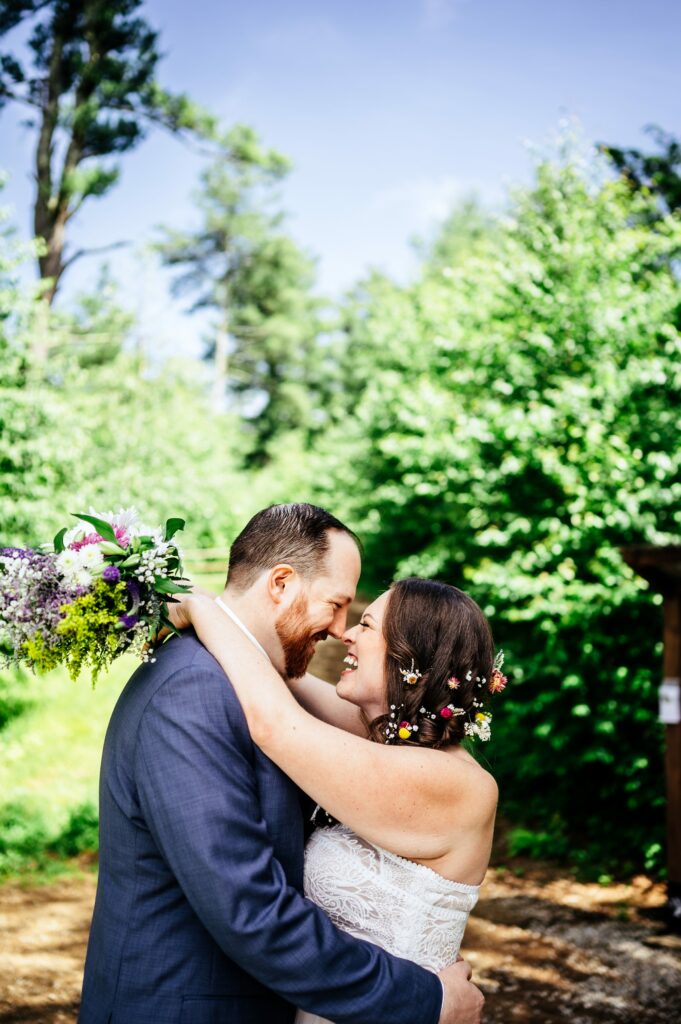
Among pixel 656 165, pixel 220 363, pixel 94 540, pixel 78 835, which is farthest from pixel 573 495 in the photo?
pixel 220 363

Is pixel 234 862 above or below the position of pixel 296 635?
below

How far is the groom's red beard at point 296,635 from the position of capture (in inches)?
94.3

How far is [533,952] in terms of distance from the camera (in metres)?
6.76

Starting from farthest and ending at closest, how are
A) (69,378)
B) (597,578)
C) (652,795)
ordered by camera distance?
(69,378) < (597,578) < (652,795)

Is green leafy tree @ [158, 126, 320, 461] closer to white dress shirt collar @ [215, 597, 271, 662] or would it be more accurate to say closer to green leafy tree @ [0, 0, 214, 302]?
green leafy tree @ [0, 0, 214, 302]

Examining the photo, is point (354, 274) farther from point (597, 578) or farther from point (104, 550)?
point (104, 550)

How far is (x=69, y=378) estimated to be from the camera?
1524 cm

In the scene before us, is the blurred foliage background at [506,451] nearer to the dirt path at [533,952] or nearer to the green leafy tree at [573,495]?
the green leafy tree at [573,495]

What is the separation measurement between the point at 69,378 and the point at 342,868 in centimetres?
1411

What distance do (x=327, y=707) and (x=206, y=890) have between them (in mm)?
1277

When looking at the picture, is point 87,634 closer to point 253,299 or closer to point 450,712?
point 450,712

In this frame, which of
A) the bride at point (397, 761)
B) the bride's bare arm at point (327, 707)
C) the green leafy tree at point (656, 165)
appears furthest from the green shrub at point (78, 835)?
the green leafy tree at point (656, 165)

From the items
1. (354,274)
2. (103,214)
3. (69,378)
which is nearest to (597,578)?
(69,378)

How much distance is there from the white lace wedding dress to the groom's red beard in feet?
1.90
